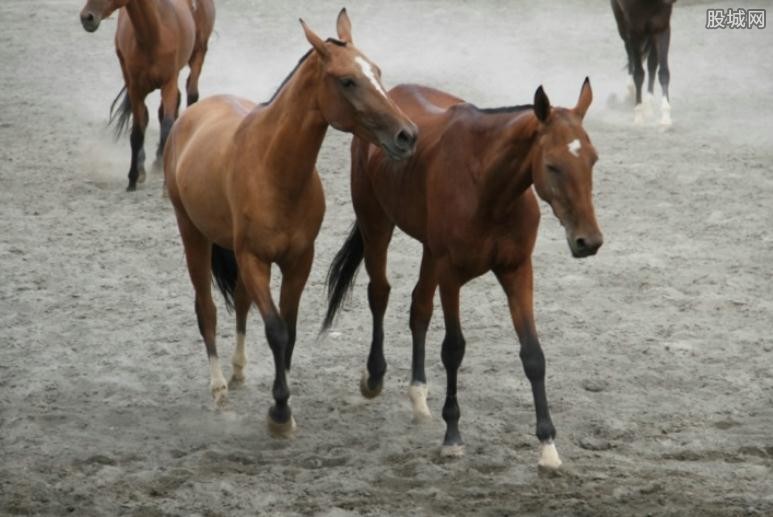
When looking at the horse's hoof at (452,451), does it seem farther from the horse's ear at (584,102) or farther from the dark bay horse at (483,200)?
the horse's ear at (584,102)

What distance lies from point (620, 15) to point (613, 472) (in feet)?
25.7

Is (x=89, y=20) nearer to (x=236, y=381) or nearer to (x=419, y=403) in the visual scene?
(x=236, y=381)

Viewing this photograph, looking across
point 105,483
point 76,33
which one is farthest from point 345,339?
point 76,33

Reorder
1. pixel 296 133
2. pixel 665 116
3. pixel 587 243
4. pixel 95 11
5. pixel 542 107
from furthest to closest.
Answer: pixel 665 116
pixel 95 11
pixel 296 133
pixel 542 107
pixel 587 243

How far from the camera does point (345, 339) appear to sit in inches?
302

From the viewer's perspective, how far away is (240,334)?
6.99 m

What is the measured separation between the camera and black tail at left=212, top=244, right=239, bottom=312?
280 inches

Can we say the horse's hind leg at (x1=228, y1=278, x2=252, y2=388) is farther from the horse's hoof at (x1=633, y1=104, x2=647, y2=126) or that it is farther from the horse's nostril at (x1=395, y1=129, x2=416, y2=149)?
the horse's hoof at (x1=633, y1=104, x2=647, y2=126)

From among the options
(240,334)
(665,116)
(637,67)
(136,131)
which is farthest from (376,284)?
(637,67)

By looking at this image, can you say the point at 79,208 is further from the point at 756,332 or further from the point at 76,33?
the point at 76,33

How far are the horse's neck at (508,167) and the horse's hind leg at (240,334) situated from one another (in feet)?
5.43

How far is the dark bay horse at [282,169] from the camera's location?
19.0ft

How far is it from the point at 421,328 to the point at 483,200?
0.95 metres

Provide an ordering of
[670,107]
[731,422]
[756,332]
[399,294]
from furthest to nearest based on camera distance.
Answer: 1. [670,107]
2. [399,294]
3. [756,332]
4. [731,422]
